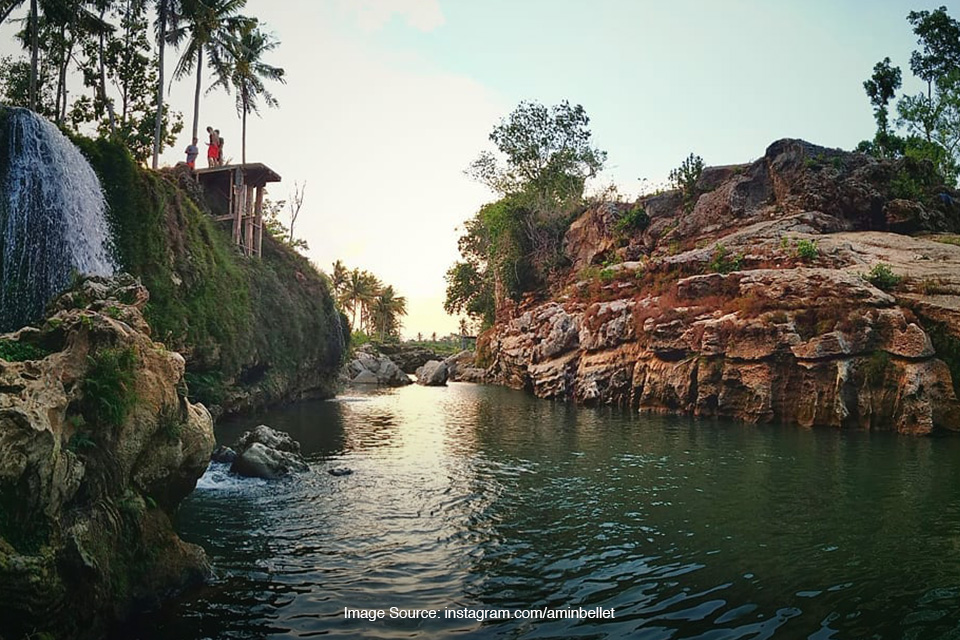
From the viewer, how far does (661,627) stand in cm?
682

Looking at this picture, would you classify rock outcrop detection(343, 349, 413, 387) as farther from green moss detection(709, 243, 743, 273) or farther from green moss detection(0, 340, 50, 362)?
green moss detection(0, 340, 50, 362)

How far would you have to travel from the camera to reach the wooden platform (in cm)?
3161

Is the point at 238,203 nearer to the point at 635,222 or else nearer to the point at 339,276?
the point at 635,222

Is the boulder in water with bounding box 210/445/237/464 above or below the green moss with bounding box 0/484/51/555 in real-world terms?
below

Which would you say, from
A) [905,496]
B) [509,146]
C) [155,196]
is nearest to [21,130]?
[155,196]

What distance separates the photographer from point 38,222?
16969mm

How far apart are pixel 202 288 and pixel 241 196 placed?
9.17 m

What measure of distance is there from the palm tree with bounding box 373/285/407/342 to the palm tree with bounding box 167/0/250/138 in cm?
5507

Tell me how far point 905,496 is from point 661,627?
8.98 meters

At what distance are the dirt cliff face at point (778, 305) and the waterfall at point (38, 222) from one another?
24.2 meters

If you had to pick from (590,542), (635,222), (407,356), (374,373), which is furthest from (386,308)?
(590,542)

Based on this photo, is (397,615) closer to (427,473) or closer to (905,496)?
(427,473)

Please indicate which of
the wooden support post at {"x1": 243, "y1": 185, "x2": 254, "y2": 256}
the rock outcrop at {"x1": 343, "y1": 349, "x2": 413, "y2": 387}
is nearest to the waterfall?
the wooden support post at {"x1": 243, "y1": 185, "x2": 254, "y2": 256}

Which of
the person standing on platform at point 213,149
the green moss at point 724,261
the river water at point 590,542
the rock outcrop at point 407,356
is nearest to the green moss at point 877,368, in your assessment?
the river water at point 590,542
